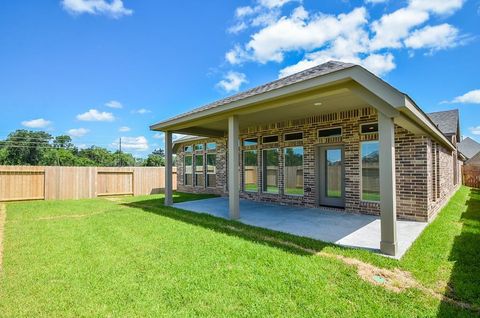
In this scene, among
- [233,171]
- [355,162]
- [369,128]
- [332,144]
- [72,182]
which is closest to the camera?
[233,171]

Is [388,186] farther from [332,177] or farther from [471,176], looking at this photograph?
[471,176]

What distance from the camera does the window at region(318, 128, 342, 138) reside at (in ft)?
25.0

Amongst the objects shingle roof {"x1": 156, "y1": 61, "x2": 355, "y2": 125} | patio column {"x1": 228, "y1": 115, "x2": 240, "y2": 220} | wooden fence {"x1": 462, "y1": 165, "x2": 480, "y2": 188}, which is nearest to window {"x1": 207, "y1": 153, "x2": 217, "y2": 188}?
patio column {"x1": 228, "y1": 115, "x2": 240, "y2": 220}

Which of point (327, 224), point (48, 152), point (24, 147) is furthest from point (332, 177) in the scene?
point (24, 147)

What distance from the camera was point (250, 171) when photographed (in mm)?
10219

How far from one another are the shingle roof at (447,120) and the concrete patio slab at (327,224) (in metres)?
9.36

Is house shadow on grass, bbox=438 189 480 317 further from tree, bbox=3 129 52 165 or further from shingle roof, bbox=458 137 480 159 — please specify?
tree, bbox=3 129 52 165

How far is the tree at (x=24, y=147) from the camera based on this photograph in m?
37.5

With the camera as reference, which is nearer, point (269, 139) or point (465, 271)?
point (465, 271)

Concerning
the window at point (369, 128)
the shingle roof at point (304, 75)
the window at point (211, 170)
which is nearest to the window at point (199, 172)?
the window at point (211, 170)

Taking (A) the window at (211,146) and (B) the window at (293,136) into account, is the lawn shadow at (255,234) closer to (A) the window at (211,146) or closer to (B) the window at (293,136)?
(B) the window at (293,136)

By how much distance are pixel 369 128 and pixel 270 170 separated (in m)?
3.79

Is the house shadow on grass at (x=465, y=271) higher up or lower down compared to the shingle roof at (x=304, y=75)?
lower down

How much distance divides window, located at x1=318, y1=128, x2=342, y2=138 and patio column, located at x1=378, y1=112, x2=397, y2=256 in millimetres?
3489
